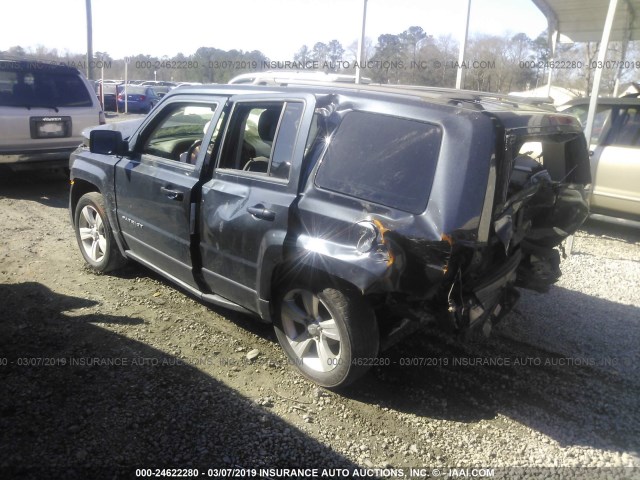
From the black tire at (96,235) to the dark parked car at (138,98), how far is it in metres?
22.2

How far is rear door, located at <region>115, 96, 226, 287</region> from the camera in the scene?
3.85 meters

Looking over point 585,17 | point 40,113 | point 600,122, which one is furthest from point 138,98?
point 600,122

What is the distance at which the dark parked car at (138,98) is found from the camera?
2569 centimetres

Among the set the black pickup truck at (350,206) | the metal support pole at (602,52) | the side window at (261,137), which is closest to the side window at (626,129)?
the metal support pole at (602,52)

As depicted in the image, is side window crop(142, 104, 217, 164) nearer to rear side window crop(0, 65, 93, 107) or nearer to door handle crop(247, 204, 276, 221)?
door handle crop(247, 204, 276, 221)

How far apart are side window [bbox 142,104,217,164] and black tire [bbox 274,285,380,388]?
4.90 ft

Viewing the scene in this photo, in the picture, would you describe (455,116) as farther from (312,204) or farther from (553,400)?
(553,400)

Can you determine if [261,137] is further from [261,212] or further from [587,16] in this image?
[587,16]

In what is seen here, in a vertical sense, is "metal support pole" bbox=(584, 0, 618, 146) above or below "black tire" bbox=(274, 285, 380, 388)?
above

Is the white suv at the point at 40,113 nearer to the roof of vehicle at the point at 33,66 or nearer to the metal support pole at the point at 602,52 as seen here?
the roof of vehicle at the point at 33,66

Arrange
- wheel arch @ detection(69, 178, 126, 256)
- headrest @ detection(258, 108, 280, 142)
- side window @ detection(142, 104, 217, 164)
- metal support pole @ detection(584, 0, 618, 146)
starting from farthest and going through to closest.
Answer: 1. metal support pole @ detection(584, 0, 618, 146)
2. wheel arch @ detection(69, 178, 126, 256)
3. side window @ detection(142, 104, 217, 164)
4. headrest @ detection(258, 108, 280, 142)

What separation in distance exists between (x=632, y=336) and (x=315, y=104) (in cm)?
322

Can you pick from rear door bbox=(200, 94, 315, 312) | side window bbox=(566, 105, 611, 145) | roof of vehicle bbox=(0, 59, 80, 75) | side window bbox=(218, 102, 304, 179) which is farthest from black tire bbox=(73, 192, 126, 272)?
side window bbox=(566, 105, 611, 145)

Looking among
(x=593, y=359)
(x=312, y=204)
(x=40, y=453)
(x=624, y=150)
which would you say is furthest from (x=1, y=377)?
(x=624, y=150)
